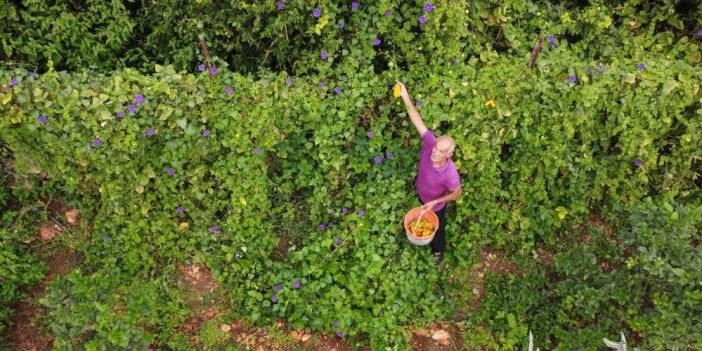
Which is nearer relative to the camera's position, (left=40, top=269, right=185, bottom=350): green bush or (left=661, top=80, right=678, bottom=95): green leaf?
(left=40, top=269, right=185, bottom=350): green bush

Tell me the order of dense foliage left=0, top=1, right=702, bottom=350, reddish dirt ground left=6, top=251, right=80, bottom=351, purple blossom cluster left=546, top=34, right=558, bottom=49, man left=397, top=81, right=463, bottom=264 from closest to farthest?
man left=397, top=81, right=463, bottom=264 < dense foliage left=0, top=1, right=702, bottom=350 < reddish dirt ground left=6, top=251, right=80, bottom=351 < purple blossom cluster left=546, top=34, right=558, bottom=49

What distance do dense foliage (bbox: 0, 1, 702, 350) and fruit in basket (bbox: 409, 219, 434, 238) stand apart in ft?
Answer: 0.73

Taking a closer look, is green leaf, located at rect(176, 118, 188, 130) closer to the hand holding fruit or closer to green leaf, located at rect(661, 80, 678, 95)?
the hand holding fruit

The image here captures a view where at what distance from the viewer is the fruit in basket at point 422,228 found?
400 cm

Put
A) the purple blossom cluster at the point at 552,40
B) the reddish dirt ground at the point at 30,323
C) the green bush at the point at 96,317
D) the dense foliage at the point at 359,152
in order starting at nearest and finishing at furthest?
1. the green bush at the point at 96,317
2. the dense foliage at the point at 359,152
3. the reddish dirt ground at the point at 30,323
4. the purple blossom cluster at the point at 552,40

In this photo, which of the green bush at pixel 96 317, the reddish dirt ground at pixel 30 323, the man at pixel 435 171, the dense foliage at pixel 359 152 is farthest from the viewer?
the reddish dirt ground at pixel 30 323

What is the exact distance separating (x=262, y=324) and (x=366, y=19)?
2488mm

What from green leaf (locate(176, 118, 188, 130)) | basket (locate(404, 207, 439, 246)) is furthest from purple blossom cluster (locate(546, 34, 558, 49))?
green leaf (locate(176, 118, 188, 130))

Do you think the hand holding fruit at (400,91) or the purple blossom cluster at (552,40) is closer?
the hand holding fruit at (400,91)

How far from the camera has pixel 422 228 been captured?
159 inches

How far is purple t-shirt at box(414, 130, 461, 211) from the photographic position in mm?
3678

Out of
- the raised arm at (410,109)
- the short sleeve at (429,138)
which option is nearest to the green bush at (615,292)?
the short sleeve at (429,138)

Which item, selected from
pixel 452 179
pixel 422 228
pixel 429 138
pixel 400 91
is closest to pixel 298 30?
pixel 400 91

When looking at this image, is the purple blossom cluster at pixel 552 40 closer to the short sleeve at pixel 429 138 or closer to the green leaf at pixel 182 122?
the short sleeve at pixel 429 138
